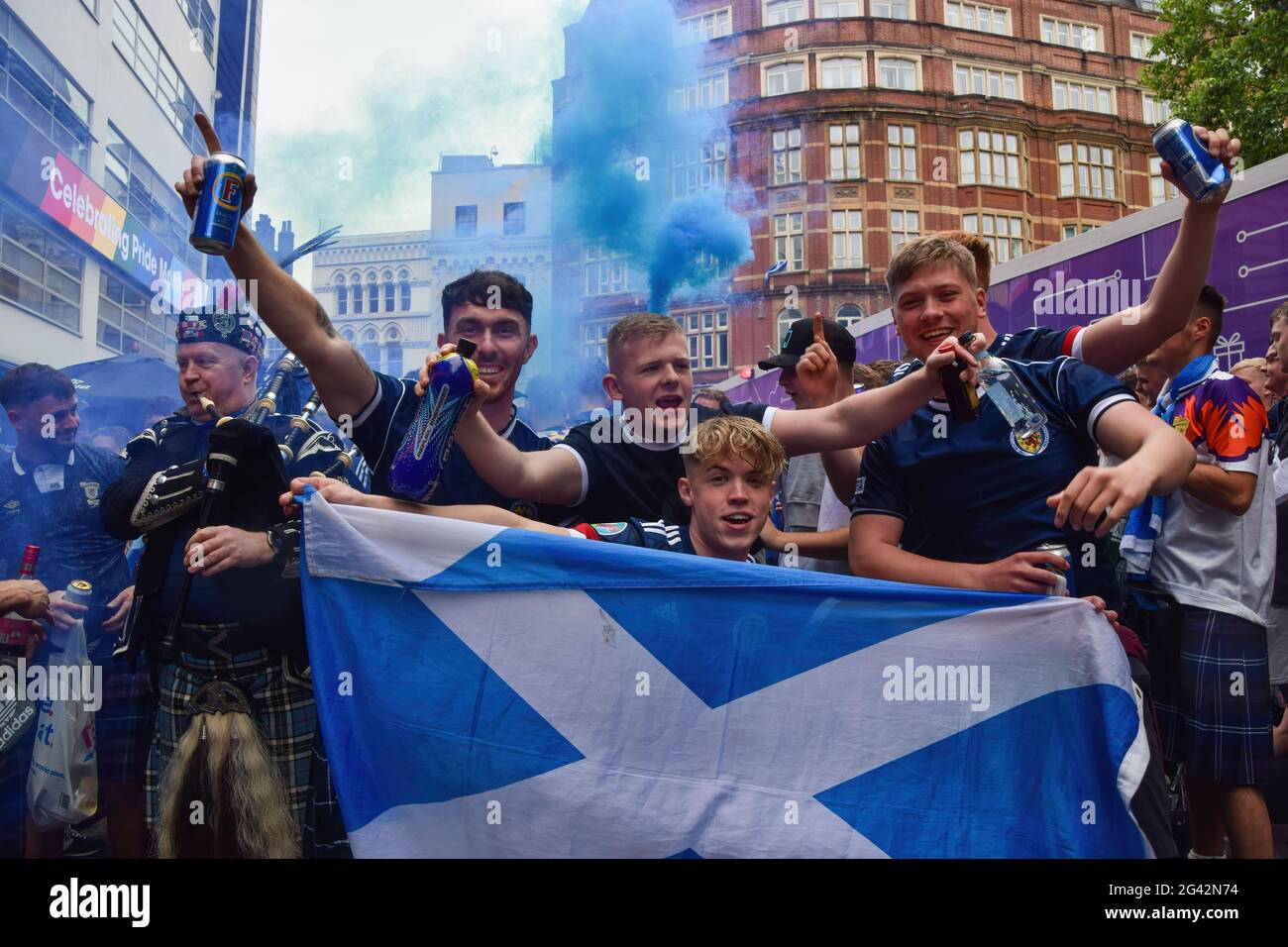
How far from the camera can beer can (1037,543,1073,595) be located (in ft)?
7.59

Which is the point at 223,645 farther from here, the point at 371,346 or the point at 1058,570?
the point at 371,346

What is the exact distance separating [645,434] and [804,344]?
1004 mm

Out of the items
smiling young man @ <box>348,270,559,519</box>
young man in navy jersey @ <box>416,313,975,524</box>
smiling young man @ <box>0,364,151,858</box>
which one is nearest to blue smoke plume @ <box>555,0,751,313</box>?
smiling young man @ <box>0,364,151,858</box>

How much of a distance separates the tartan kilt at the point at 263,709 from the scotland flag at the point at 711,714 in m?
0.44

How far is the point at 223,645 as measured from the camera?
106 inches

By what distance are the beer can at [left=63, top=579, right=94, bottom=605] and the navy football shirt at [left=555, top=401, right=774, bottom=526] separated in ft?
7.14

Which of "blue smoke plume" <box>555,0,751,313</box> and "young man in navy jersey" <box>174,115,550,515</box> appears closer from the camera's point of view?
"young man in navy jersey" <box>174,115,550,515</box>

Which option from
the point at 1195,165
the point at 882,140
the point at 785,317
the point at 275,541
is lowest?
the point at 275,541

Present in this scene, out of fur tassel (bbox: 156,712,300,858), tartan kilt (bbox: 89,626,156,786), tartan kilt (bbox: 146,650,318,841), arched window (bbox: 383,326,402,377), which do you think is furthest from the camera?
arched window (bbox: 383,326,402,377)

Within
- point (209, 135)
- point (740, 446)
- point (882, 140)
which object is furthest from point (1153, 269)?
point (882, 140)

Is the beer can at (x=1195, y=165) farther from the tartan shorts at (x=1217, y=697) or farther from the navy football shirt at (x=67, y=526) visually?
the navy football shirt at (x=67, y=526)

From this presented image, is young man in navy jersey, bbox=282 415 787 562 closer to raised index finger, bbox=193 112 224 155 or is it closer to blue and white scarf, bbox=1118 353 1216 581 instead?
raised index finger, bbox=193 112 224 155
